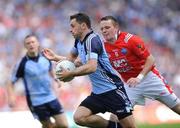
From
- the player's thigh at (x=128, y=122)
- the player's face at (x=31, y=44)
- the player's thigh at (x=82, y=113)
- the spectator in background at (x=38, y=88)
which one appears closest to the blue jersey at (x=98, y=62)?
the player's thigh at (x=82, y=113)

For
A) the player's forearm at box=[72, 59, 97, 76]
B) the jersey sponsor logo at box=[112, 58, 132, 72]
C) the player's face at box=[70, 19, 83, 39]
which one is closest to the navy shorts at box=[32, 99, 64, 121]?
the jersey sponsor logo at box=[112, 58, 132, 72]

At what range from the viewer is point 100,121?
34.0 ft

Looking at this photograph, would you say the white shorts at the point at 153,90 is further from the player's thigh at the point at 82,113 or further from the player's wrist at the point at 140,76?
the player's thigh at the point at 82,113

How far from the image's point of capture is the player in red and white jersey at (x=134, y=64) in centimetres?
1068

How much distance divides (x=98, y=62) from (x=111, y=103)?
68 centimetres

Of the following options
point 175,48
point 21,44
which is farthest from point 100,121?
point 175,48

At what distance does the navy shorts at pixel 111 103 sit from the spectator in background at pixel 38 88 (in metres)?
2.94

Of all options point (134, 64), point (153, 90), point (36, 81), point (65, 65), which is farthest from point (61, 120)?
point (65, 65)

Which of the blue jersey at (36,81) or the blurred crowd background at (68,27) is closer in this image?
the blue jersey at (36,81)

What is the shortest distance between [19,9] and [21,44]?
7.04ft

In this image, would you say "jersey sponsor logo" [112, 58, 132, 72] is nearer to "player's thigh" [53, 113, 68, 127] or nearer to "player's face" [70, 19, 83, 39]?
"player's face" [70, 19, 83, 39]

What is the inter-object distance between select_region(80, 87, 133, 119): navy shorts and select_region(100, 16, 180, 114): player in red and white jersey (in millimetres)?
272

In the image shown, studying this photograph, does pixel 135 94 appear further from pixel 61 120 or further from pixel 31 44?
pixel 31 44

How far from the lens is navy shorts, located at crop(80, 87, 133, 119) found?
1023cm
